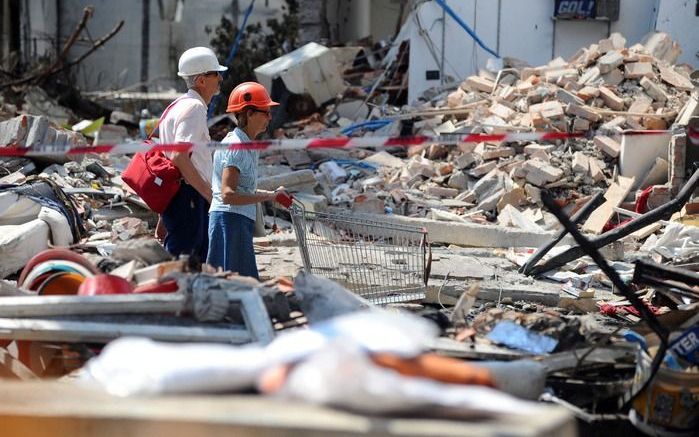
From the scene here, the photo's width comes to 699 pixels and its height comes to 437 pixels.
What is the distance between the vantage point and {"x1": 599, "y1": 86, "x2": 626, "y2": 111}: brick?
1374cm

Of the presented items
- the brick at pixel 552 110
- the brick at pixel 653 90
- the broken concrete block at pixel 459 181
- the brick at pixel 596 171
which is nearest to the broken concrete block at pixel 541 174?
the brick at pixel 596 171

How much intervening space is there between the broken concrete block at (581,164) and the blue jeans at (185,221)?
6.66 metres

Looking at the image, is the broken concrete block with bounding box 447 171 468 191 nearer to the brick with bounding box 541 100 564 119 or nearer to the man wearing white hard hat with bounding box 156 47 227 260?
the brick with bounding box 541 100 564 119

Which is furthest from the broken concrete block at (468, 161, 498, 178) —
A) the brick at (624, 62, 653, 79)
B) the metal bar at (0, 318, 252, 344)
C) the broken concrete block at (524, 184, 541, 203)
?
the metal bar at (0, 318, 252, 344)

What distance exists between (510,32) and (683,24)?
2.81 metres

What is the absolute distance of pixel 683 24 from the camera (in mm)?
17812

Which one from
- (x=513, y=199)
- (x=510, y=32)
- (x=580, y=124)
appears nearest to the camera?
(x=513, y=199)

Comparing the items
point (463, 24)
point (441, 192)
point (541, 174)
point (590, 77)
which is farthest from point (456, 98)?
point (541, 174)

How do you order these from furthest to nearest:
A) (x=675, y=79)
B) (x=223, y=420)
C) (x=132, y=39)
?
1. (x=132, y=39)
2. (x=675, y=79)
3. (x=223, y=420)

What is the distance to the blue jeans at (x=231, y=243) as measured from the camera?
643 centimetres

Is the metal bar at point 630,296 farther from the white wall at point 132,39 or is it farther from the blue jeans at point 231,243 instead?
the white wall at point 132,39

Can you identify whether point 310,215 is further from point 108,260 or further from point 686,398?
point 686,398

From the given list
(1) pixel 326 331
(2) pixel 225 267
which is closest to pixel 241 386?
(1) pixel 326 331

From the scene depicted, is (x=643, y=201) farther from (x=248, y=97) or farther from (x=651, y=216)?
(x=248, y=97)
